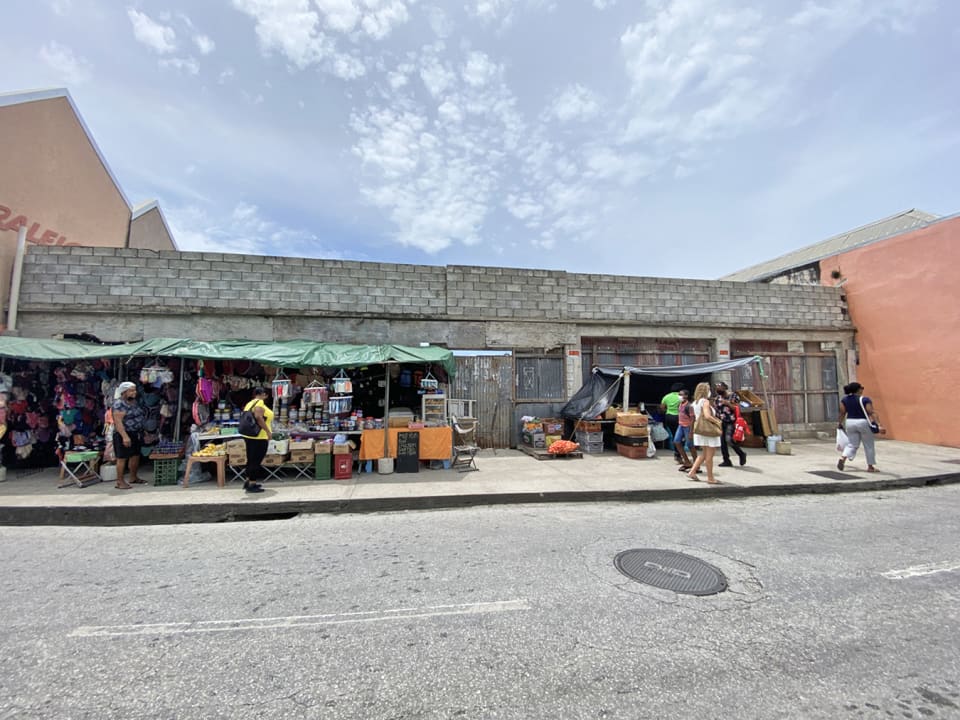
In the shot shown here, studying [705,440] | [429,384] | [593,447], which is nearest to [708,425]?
[705,440]

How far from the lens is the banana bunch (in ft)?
24.9

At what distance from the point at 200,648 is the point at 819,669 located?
3.92 metres

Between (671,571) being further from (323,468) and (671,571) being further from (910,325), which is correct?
(910,325)

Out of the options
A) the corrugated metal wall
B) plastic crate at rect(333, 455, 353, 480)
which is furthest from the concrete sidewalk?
the corrugated metal wall

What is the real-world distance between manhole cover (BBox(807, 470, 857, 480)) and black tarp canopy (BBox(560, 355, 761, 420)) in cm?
308

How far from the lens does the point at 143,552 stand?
480cm

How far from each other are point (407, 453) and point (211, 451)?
348 cm

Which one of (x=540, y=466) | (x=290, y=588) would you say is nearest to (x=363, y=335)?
(x=540, y=466)

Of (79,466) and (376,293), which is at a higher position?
(376,293)

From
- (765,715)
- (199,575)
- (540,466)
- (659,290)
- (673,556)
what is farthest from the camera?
(659,290)

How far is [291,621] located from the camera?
3.22m

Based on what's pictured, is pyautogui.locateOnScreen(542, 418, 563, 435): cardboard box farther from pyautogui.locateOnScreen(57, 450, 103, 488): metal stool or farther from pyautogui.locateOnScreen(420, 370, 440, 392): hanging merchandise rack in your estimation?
pyautogui.locateOnScreen(57, 450, 103, 488): metal stool

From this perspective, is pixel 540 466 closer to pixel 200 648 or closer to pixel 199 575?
pixel 199 575

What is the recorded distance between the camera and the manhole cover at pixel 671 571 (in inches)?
148
